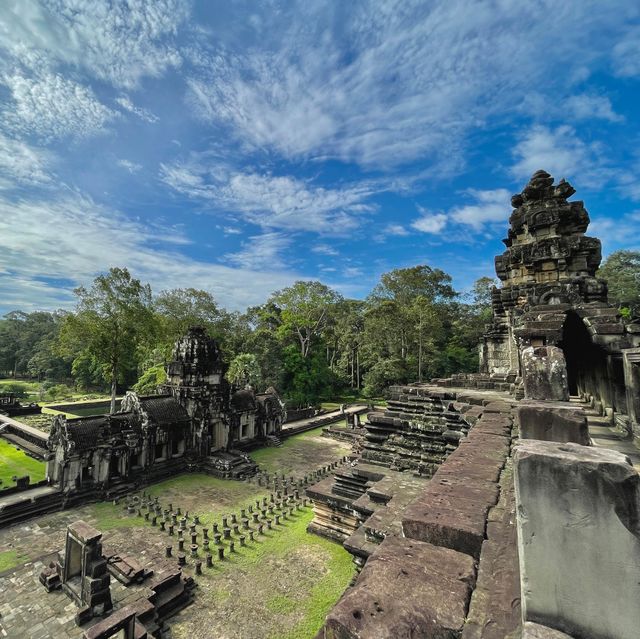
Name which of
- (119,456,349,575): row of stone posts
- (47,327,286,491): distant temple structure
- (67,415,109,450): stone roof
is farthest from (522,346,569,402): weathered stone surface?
(67,415,109,450): stone roof

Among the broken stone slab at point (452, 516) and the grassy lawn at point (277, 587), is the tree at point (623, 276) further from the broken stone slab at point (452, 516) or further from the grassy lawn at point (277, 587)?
the broken stone slab at point (452, 516)

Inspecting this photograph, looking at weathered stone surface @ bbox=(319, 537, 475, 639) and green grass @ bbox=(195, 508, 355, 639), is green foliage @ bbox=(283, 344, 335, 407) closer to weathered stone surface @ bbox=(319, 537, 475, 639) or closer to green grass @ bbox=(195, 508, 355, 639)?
green grass @ bbox=(195, 508, 355, 639)

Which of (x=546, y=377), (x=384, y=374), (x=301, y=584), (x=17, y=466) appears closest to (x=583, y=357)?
(x=546, y=377)

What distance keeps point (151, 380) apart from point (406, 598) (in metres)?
30.6

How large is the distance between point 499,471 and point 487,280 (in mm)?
47803

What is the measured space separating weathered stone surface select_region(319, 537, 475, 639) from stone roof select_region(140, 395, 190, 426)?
56.6 ft

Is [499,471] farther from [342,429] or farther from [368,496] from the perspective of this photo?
[342,429]

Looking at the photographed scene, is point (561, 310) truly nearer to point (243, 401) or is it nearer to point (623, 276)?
point (243, 401)

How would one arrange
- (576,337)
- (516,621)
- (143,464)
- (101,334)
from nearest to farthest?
(516,621) < (576,337) < (143,464) < (101,334)

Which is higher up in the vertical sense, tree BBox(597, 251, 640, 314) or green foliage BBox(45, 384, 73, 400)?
tree BBox(597, 251, 640, 314)

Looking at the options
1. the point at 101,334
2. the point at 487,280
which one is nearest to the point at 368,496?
the point at 101,334

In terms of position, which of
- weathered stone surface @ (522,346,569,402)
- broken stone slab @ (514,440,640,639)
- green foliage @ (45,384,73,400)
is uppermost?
weathered stone surface @ (522,346,569,402)

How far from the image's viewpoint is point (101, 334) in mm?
24125

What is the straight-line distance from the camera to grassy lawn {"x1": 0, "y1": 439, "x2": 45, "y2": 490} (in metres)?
16.4
